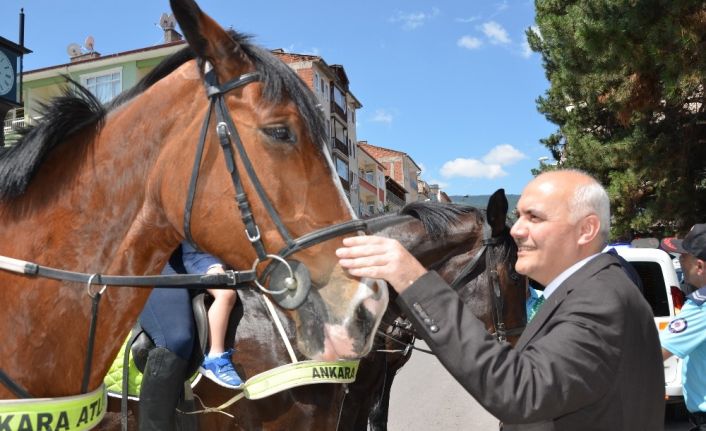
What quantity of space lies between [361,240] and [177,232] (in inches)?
27.0

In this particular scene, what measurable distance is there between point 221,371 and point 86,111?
1.50m

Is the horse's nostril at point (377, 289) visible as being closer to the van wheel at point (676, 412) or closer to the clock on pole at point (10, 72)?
the clock on pole at point (10, 72)

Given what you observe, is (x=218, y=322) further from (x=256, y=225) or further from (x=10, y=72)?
(x=10, y=72)

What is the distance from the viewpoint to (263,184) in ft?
5.91

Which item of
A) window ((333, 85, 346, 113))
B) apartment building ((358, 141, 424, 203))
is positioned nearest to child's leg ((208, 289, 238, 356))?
window ((333, 85, 346, 113))

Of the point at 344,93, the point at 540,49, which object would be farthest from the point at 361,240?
the point at 344,93

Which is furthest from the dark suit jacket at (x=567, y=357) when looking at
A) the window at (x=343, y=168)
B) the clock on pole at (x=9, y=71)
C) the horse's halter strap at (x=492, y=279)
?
the window at (x=343, y=168)

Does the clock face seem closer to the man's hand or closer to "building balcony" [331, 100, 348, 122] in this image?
the man's hand

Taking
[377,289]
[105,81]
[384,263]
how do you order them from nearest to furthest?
[384,263]
[377,289]
[105,81]

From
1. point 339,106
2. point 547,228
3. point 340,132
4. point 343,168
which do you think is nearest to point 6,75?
point 547,228

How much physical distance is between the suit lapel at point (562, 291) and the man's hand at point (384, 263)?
0.43m

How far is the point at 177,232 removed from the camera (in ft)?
6.39

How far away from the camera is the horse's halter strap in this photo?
165 inches

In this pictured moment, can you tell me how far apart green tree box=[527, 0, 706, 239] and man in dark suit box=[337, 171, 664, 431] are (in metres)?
6.21
